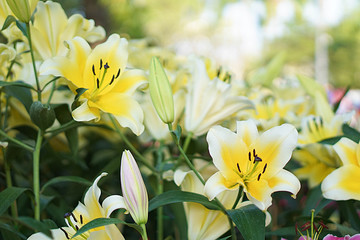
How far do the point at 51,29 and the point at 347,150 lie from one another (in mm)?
377

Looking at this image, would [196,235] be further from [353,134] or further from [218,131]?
[353,134]

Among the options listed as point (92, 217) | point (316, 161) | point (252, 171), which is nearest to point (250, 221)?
point (252, 171)

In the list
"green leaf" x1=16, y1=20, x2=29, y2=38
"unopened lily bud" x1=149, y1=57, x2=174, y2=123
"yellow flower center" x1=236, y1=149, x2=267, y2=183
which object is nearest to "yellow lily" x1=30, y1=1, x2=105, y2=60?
"green leaf" x1=16, y1=20, x2=29, y2=38

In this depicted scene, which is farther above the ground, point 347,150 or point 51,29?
point 51,29

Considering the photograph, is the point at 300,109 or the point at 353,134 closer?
the point at 353,134

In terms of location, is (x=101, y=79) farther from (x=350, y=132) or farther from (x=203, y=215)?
(x=350, y=132)

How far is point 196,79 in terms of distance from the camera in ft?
1.97

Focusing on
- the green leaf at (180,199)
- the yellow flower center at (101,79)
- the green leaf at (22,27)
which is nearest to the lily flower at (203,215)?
the green leaf at (180,199)

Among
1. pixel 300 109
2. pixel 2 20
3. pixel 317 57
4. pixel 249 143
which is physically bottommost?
pixel 317 57

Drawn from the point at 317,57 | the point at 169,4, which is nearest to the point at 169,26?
the point at 169,4

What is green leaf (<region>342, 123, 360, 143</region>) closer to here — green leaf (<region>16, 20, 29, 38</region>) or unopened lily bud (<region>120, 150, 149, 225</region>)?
unopened lily bud (<region>120, 150, 149, 225</region>)

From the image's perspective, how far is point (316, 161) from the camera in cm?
63

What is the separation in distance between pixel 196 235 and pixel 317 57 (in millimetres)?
17306

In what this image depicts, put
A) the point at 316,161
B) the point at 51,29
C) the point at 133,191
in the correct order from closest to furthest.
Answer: the point at 133,191 → the point at 51,29 → the point at 316,161
